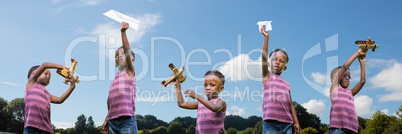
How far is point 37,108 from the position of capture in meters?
10.6

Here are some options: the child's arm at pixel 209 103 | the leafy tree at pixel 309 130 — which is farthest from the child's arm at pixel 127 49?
the leafy tree at pixel 309 130

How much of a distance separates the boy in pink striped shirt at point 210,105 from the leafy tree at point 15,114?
49.9 metres

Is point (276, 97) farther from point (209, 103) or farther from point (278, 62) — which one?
point (209, 103)

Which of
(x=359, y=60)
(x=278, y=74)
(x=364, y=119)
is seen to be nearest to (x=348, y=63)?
(x=359, y=60)

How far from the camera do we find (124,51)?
927 centimetres

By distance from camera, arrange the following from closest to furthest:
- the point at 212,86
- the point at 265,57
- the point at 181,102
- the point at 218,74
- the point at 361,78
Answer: the point at 265,57 < the point at 181,102 < the point at 212,86 < the point at 218,74 < the point at 361,78

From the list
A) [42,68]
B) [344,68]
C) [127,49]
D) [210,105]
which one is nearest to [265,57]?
[210,105]

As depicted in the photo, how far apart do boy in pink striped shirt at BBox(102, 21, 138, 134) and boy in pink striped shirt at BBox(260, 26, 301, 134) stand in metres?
2.52

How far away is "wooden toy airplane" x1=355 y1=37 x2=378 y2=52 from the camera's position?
10.1 meters

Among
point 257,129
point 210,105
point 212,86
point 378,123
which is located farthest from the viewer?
point 378,123

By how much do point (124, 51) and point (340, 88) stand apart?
15.4ft

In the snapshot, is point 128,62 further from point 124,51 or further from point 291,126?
point 291,126

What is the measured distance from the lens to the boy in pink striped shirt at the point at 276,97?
30.1 feet

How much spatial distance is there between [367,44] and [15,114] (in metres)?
56.3
